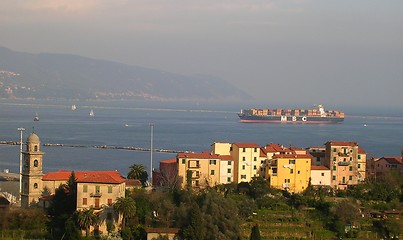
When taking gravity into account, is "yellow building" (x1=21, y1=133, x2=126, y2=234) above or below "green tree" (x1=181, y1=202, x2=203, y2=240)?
above

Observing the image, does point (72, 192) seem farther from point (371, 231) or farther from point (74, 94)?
point (74, 94)

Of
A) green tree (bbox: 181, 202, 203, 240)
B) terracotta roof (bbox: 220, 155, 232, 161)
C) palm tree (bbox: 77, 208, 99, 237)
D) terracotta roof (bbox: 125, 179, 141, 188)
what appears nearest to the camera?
green tree (bbox: 181, 202, 203, 240)

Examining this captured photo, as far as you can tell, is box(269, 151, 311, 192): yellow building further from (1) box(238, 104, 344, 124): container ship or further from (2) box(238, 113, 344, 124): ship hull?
(1) box(238, 104, 344, 124): container ship

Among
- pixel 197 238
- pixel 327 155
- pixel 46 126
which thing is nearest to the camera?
pixel 197 238

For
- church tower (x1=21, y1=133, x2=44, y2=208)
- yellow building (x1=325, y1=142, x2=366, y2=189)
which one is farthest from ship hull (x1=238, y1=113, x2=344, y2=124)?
church tower (x1=21, y1=133, x2=44, y2=208)

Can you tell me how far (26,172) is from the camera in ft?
69.0

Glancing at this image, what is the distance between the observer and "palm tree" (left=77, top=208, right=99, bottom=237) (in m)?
18.4

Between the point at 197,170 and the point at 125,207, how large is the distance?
15.5 ft

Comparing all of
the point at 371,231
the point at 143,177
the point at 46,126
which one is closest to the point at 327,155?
the point at 371,231

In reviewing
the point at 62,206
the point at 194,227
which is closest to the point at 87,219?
the point at 62,206

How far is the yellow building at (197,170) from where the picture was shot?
22.8 meters

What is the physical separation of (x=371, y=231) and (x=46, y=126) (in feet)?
173

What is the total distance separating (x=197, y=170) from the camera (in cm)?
2298

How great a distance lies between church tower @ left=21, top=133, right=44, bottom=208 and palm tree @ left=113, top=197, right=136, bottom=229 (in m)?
3.36
